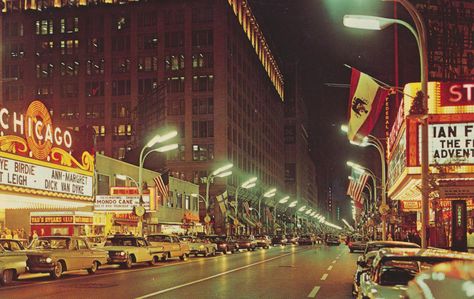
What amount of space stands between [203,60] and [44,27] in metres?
28.3

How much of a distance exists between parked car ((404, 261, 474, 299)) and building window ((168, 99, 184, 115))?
9851cm

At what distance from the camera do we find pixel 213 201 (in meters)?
98.8

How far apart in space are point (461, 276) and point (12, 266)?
64.8 ft

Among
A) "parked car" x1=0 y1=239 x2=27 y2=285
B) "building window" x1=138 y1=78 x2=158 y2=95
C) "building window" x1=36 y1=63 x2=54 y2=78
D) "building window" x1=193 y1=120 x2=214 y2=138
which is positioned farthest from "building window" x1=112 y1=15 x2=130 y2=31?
"parked car" x1=0 y1=239 x2=27 y2=285

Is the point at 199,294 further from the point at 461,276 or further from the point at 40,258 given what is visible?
the point at 461,276

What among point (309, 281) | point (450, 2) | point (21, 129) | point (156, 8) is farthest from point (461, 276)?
point (156, 8)

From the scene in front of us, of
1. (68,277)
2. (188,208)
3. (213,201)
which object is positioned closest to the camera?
A: (68,277)

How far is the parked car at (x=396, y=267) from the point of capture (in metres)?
9.97

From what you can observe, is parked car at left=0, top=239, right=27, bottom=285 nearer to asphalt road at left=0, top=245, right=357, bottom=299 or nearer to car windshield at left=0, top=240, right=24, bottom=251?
asphalt road at left=0, top=245, right=357, bottom=299

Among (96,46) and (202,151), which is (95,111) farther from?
(202,151)

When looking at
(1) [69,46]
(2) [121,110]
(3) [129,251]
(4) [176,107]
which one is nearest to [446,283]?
(3) [129,251]

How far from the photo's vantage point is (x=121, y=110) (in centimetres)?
10519

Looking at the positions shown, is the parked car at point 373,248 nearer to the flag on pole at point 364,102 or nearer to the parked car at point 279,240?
the flag on pole at point 364,102

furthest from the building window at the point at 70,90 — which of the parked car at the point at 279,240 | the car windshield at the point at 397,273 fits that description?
the car windshield at the point at 397,273
